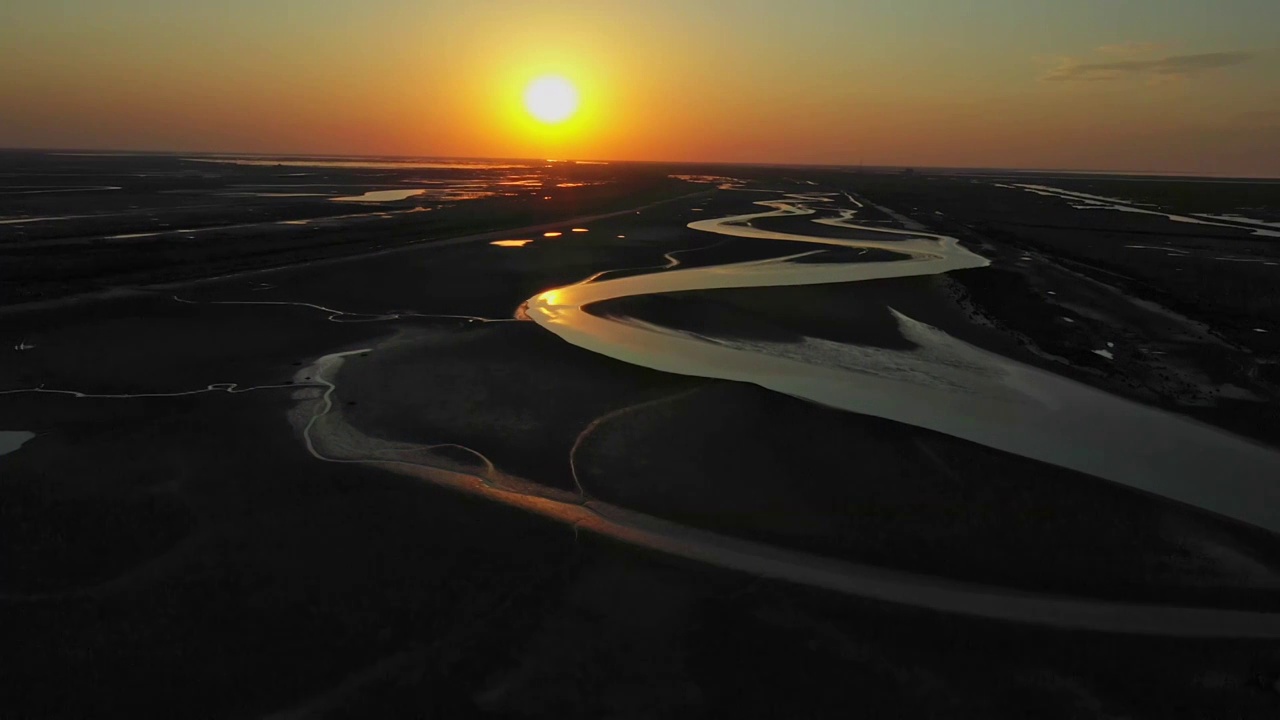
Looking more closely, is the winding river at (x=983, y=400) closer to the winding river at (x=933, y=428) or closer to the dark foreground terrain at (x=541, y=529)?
the winding river at (x=933, y=428)

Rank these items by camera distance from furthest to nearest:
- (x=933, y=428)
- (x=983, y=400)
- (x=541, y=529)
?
1. (x=983, y=400)
2. (x=933, y=428)
3. (x=541, y=529)

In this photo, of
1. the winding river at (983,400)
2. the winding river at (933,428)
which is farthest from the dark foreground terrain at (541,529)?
the winding river at (983,400)

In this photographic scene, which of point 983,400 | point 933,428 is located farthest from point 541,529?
point 983,400

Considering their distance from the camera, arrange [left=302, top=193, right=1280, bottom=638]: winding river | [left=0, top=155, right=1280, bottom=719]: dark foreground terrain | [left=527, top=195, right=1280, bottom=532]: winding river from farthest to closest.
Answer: [left=527, top=195, right=1280, bottom=532]: winding river → [left=302, top=193, right=1280, bottom=638]: winding river → [left=0, top=155, right=1280, bottom=719]: dark foreground terrain

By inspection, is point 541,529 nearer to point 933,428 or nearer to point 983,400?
point 933,428

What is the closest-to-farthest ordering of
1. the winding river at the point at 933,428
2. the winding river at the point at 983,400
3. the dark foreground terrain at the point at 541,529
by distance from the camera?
1. the dark foreground terrain at the point at 541,529
2. the winding river at the point at 933,428
3. the winding river at the point at 983,400

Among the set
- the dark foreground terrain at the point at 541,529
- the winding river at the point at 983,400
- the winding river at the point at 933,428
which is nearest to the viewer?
the dark foreground terrain at the point at 541,529

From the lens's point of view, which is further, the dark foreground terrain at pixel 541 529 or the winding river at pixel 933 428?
the winding river at pixel 933 428

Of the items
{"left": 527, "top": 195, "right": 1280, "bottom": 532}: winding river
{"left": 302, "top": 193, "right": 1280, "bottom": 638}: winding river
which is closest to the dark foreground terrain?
{"left": 302, "top": 193, "right": 1280, "bottom": 638}: winding river

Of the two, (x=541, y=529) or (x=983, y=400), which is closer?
(x=541, y=529)

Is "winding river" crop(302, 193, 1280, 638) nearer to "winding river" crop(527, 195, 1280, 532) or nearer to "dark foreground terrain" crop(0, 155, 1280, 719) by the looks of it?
"winding river" crop(527, 195, 1280, 532)
